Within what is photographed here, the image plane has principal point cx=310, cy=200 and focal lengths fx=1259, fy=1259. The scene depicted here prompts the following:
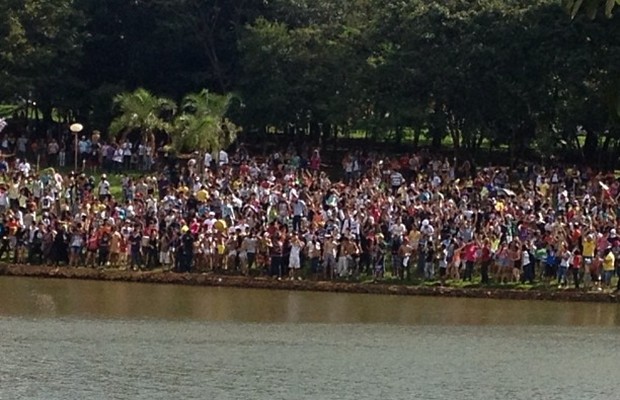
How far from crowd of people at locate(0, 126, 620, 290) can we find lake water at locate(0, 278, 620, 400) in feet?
4.00

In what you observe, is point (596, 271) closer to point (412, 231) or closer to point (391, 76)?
point (412, 231)

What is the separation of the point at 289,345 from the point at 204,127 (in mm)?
18925

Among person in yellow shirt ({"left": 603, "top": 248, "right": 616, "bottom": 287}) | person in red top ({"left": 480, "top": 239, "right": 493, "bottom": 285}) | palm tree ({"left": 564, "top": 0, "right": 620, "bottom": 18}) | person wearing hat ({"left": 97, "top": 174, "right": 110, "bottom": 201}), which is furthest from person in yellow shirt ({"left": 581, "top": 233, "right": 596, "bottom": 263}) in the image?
palm tree ({"left": 564, "top": 0, "right": 620, "bottom": 18})

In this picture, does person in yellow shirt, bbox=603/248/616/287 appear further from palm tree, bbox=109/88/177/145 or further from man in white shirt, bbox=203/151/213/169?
palm tree, bbox=109/88/177/145

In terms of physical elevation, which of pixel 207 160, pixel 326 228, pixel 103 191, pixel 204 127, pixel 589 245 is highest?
pixel 204 127

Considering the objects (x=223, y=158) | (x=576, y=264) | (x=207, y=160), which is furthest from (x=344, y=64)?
(x=576, y=264)

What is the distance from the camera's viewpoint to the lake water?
22703 millimetres

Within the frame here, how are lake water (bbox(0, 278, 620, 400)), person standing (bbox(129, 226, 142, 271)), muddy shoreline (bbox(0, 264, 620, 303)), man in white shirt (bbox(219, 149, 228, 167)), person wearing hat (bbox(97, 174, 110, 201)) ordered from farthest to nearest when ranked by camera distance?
1. man in white shirt (bbox(219, 149, 228, 167))
2. person wearing hat (bbox(97, 174, 110, 201))
3. person standing (bbox(129, 226, 142, 271))
4. muddy shoreline (bbox(0, 264, 620, 303))
5. lake water (bbox(0, 278, 620, 400))

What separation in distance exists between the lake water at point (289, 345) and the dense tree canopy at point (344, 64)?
45.6ft

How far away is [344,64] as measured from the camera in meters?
50.7

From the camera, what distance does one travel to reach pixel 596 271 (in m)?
32.4

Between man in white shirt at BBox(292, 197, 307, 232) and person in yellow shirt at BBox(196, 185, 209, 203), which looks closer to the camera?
man in white shirt at BBox(292, 197, 307, 232)

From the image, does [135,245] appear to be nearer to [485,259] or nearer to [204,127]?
[485,259]

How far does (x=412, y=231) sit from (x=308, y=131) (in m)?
23.3
